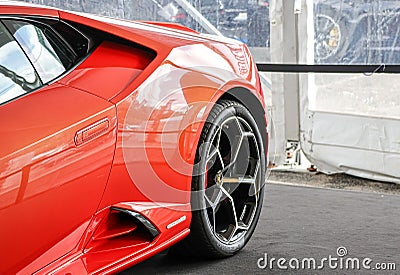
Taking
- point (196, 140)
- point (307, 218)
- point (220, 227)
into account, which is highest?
point (196, 140)

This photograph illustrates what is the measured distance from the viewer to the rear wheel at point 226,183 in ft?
10.2

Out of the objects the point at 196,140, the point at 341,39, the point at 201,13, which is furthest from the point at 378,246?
the point at 201,13

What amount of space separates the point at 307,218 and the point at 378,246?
65 cm

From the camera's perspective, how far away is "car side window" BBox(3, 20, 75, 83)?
8.27ft

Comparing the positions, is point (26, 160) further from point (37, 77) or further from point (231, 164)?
point (231, 164)

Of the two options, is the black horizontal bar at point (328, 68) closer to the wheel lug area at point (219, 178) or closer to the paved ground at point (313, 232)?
the paved ground at point (313, 232)

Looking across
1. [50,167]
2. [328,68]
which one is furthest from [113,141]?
[328,68]

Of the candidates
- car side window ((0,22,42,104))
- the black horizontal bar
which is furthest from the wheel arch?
the black horizontal bar

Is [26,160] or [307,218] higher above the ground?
[26,160]

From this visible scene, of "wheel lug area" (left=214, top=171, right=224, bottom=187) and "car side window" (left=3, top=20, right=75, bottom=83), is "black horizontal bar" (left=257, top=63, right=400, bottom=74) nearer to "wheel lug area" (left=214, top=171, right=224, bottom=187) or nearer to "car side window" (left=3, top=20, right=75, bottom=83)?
"wheel lug area" (left=214, top=171, right=224, bottom=187)

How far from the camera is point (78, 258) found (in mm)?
2547

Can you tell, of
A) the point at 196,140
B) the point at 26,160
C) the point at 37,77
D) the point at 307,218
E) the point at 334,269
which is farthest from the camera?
the point at 307,218

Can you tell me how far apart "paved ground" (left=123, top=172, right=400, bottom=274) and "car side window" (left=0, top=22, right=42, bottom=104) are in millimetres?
1042

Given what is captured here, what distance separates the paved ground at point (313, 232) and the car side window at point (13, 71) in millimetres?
1042
